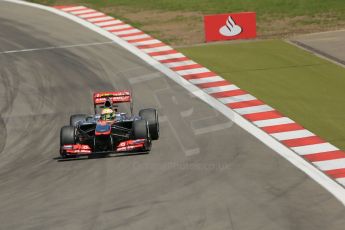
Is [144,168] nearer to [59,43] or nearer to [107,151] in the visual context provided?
[107,151]

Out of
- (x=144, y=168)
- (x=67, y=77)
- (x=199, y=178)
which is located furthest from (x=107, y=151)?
(x=67, y=77)

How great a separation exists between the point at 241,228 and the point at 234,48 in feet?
69.0

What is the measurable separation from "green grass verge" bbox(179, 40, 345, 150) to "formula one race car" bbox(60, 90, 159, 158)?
5.66 m

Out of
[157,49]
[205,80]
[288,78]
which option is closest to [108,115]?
[205,80]

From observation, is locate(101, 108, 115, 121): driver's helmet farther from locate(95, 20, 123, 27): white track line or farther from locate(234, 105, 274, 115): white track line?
locate(95, 20, 123, 27): white track line

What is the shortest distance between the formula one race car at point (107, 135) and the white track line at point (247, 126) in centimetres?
343

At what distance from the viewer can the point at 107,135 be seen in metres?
23.8

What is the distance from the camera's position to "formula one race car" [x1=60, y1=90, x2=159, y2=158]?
23.6m

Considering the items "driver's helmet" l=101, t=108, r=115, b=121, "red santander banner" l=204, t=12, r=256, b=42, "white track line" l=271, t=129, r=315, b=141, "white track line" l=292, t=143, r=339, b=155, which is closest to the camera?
"white track line" l=292, t=143, r=339, b=155

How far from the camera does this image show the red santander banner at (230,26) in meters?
39.7

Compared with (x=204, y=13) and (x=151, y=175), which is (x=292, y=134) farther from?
(x=204, y=13)

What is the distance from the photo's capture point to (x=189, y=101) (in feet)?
98.6

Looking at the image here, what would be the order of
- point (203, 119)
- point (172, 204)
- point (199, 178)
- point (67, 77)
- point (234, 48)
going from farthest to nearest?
point (234, 48) < point (67, 77) < point (203, 119) < point (199, 178) < point (172, 204)

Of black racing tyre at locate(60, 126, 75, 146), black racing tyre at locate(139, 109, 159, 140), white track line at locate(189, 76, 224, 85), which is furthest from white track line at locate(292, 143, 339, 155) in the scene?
white track line at locate(189, 76, 224, 85)
